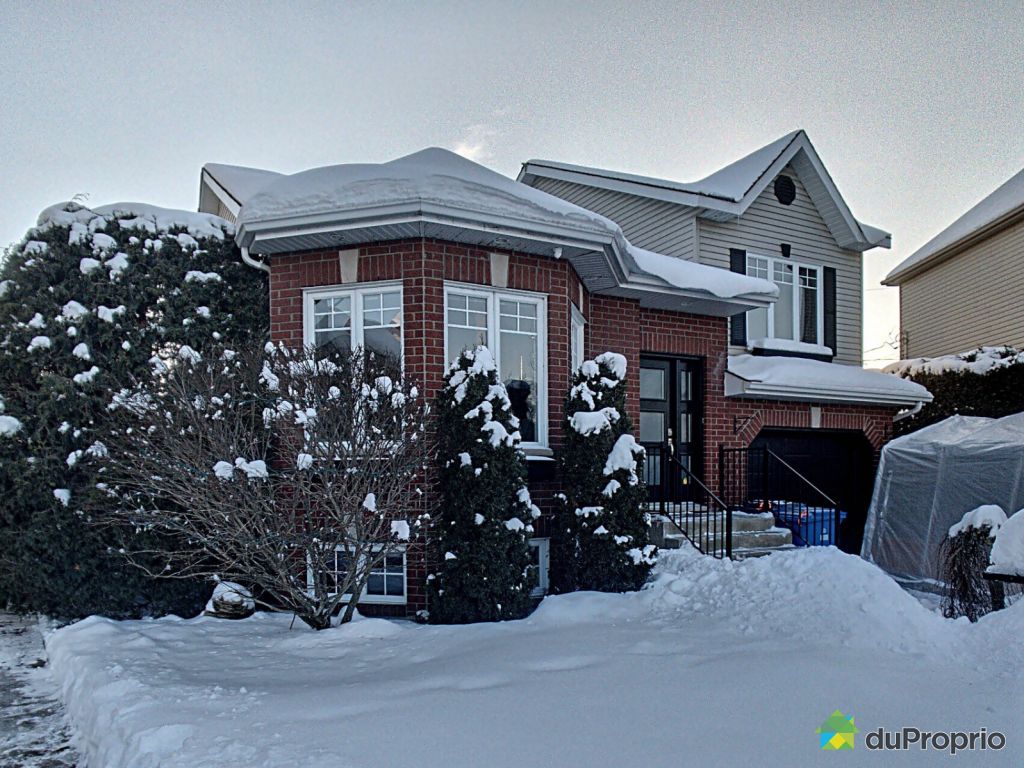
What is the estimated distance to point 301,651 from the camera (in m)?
5.60

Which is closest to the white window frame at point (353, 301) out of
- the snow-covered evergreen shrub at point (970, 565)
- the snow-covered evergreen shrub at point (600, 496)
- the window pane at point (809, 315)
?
the snow-covered evergreen shrub at point (600, 496)

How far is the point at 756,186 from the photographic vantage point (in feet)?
40.4

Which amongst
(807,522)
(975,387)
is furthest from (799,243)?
(807,522)

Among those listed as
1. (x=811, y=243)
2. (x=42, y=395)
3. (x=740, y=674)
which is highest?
(x=811, y=243)

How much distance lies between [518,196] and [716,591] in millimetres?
4165

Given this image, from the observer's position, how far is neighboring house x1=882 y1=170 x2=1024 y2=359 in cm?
1589

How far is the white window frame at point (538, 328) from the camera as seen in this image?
742 centimetres

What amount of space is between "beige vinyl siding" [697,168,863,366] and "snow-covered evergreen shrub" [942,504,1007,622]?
606 cm

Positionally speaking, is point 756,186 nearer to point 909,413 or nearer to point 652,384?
point 652,384

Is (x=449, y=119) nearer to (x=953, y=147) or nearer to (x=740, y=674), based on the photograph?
(x=953, y=147)

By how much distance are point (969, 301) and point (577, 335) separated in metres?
13.1

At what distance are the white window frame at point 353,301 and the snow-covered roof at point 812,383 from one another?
18.6 ft

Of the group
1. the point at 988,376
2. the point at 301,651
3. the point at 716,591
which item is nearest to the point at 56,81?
the point at 301,651

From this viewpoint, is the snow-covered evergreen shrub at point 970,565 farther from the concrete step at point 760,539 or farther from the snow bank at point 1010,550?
the concrete step at point 760,539
